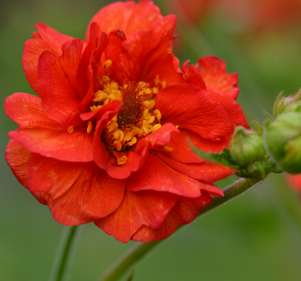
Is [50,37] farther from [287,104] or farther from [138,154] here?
[287,104]

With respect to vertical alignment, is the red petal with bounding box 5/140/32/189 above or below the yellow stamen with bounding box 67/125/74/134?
above

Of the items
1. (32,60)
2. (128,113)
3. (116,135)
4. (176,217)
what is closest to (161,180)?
(176,217)

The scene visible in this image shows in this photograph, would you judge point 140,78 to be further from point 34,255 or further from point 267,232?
point 34,255

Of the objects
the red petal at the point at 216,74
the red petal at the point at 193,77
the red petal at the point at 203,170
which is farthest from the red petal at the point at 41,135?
the red petal at the point at 216,74

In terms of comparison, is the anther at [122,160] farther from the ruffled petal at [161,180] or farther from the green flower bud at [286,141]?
the green flower bud at [286,141]

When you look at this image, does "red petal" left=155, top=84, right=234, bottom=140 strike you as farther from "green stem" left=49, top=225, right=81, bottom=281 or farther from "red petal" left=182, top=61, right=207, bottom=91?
"green stem" left=49, top=225, right=81, bottom=281

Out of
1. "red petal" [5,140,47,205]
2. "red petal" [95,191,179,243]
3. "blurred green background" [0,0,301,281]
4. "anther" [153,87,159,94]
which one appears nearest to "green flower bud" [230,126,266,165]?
"red petal" [95,191,179,243]

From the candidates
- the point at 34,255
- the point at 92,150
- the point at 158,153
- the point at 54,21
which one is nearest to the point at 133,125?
the point at 158,153
